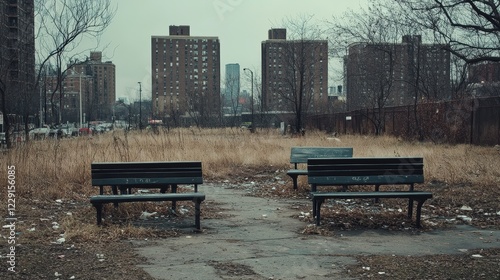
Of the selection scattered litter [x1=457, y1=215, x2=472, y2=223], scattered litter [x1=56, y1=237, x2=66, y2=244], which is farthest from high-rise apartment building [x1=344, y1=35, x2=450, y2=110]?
scattered litter [x1=56, y1=237, x2=66, y2=244]

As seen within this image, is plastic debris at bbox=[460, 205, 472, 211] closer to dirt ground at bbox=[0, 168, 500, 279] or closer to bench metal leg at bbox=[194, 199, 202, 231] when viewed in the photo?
dirt ground at bbox=[0, 168, 500, 279]

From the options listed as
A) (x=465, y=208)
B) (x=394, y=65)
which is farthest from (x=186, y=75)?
(x=465, y=208)

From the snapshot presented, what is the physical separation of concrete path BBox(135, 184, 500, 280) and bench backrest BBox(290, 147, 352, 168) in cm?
317

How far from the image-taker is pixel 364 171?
7.61 m

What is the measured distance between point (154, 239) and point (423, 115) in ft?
69.2

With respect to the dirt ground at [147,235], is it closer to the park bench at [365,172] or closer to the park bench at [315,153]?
the park bench at [365,172]

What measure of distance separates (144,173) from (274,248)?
2.63 metres

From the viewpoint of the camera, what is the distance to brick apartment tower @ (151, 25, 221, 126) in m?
55.9

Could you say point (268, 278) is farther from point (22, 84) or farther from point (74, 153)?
point (22, 84)

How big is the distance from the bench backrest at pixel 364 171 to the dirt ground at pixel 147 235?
0.59m

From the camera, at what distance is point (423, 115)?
24.8 m

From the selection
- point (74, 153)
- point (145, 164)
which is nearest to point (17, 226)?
point (145, 164)

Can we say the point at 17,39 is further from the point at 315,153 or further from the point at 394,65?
the point at 394,65

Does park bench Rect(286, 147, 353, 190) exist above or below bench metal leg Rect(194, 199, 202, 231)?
above
